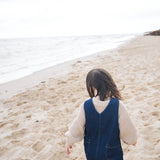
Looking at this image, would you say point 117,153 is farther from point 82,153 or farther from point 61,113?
point 61,113

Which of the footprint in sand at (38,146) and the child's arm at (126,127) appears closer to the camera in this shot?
the child's arm at (126,127)

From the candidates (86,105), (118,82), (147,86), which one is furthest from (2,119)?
(147,86)

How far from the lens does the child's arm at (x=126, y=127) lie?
1413 mm

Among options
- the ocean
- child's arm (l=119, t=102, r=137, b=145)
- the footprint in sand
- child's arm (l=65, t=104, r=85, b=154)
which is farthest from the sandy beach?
the ocean

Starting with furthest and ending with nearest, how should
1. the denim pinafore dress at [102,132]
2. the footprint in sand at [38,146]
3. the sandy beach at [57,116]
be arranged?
the footprint in sand at [38,146], the sandy beach at [57,116], the denim pinafore dress at [102,132]

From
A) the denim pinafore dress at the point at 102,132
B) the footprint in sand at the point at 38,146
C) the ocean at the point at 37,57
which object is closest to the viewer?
the denim pinafore dress at the point at 102,132

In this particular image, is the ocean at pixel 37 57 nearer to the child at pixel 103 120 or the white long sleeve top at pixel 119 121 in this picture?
the white long sleeve top at pixel 119 121

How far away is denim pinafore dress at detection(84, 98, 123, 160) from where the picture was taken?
139 cm

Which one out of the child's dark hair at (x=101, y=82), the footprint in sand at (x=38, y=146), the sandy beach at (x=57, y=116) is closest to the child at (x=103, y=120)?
the child's dark hair at (x=101, y=82)

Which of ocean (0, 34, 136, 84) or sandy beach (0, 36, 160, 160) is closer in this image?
sandy beach (0, 36, 160, 160)

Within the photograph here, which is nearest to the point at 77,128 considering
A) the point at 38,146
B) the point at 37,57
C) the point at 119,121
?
the point at 119,121

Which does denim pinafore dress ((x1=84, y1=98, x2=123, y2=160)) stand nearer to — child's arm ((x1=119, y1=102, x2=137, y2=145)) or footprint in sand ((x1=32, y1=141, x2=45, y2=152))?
child's arm ((x1=119, y1=102, x2=137, y2=145))

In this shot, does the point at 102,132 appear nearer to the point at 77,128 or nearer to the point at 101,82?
the point at 77,128

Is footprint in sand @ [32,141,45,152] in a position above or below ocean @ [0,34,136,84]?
below
